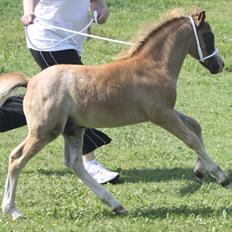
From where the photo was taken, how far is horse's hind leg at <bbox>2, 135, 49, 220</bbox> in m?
6.25

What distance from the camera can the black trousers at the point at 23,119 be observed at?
7449 millimetres

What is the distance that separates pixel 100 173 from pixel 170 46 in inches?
63.1

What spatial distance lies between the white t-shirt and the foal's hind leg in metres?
1.53

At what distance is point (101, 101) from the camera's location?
249 inches

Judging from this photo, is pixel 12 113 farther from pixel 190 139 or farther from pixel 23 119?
pixel 190 139

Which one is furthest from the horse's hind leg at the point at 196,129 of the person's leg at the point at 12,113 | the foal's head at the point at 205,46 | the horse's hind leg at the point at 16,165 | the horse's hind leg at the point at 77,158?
the person's leg at the point at 12,113

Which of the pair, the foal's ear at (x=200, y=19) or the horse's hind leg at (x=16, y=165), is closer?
the horse's hind leg at (x=16, y=165)

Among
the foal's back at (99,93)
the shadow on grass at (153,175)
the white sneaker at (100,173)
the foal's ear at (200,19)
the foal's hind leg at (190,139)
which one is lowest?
the shadow on grass at (153,175)

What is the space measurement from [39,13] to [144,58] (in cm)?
135

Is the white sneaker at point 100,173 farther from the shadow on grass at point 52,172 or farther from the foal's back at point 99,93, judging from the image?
the foal's back at point 99,93

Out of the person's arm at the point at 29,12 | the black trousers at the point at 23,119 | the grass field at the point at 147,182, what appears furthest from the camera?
the black trousers at the point at 23,119

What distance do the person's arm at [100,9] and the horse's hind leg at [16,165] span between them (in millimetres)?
1811

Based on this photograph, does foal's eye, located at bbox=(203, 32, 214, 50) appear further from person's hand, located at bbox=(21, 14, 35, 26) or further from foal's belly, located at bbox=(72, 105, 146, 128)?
person's hand, located at bbox=(21, 14, 35, 26)

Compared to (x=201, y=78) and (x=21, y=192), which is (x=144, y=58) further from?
(x=201, y=78)
